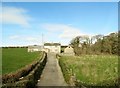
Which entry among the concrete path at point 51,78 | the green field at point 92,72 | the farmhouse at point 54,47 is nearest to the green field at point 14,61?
the concrete path at point 51,78

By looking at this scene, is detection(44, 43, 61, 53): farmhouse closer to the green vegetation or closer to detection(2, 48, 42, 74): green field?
the green vegetation

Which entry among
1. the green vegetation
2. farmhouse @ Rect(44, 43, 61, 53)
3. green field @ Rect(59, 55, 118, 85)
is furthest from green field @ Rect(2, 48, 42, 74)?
farmhouse @ Rect(44, 43, 61, 53)

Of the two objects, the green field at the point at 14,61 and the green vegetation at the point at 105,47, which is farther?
the green vegetation at the point at 105,47

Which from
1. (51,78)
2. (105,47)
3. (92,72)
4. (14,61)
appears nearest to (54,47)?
(105,47)

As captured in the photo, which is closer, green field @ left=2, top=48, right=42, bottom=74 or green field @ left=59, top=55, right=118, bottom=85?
green field @ left=59, top=55, right=118, bottom=85

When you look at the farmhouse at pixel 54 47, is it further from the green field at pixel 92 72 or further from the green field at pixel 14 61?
the green field at pixel 92 72

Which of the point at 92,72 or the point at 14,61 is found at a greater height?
the point at 14,61

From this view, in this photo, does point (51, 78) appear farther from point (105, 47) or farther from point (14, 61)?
point (105, 47)

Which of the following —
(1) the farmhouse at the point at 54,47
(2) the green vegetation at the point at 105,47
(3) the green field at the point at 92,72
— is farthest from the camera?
(1) the farmhouse at the point at 54,47

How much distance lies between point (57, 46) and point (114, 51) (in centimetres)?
4485

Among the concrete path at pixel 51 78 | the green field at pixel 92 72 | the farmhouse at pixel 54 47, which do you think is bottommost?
the concrete path at pixel 51 78

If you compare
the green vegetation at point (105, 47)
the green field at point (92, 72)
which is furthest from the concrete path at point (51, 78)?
the green vegetation at point (105, 47)

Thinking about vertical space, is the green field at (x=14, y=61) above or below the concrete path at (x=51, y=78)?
above

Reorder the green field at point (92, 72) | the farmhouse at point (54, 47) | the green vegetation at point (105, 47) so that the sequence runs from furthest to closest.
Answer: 1. the farmhouse at point (54, 47)
2. the green vegetation at point (105, 47)
3. the green field at point (92, 72)
